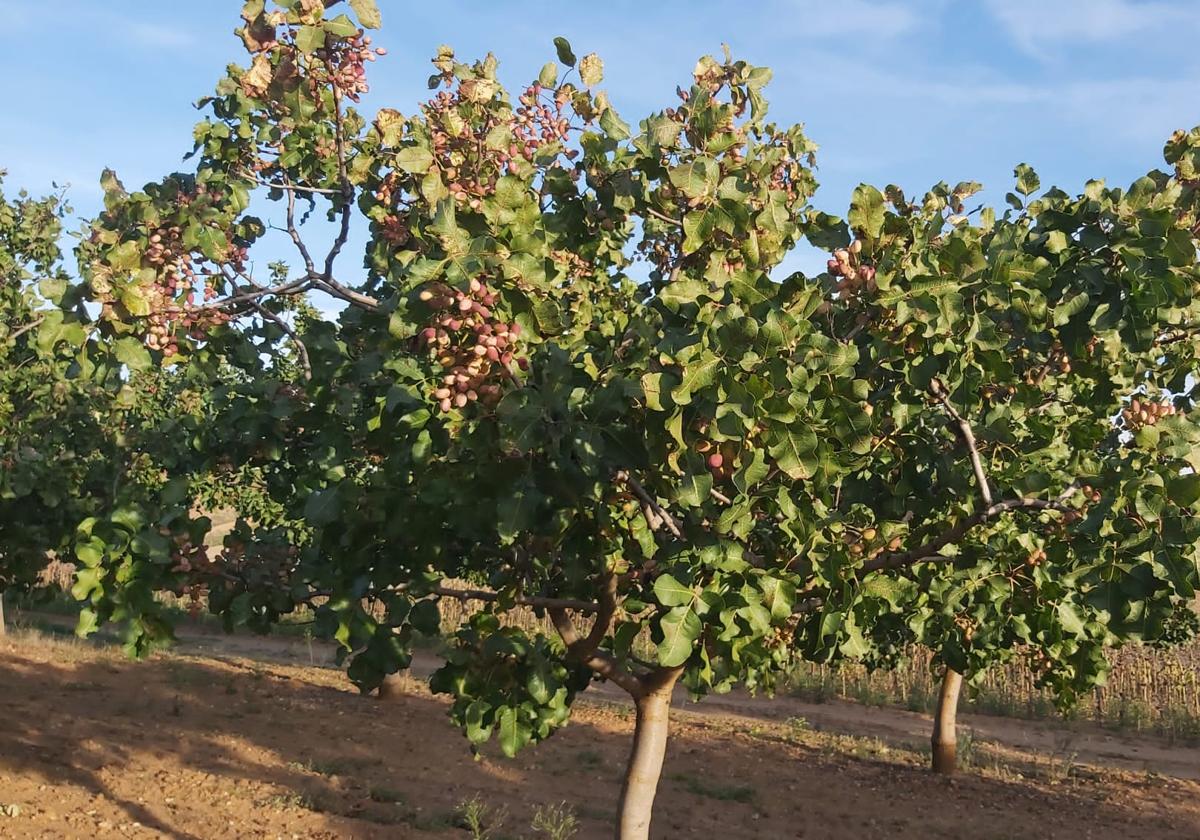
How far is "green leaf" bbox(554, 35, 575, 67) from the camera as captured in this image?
499 cm

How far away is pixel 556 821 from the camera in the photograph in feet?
34.4

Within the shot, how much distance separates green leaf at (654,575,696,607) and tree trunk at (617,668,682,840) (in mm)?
2060

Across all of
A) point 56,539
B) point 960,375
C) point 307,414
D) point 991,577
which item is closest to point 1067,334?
point 960,375

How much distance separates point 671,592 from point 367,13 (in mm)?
3046

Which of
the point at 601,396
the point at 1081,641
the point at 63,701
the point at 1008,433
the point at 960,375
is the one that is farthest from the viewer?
the point at 63,701

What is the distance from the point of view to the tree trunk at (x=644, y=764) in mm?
5613

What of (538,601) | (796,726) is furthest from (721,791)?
(538,601)

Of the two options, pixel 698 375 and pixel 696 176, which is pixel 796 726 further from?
pixel 698 375

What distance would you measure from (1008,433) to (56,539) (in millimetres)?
6765

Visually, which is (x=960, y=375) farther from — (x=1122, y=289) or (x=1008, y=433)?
(x=1122, y=289)

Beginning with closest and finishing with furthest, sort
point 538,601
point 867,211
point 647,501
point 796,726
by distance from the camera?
1. point 867,211
2. point 647,501
3. point 538,601
4. point 796,726

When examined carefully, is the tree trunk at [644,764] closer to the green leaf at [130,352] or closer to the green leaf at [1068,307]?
the green leaf at [1068,307]

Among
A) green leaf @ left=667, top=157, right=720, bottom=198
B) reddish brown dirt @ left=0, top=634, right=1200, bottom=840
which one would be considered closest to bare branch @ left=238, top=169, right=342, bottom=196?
green leaf @ left=667, top=157, right=720, bottom=198

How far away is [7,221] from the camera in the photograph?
50.2 feet
